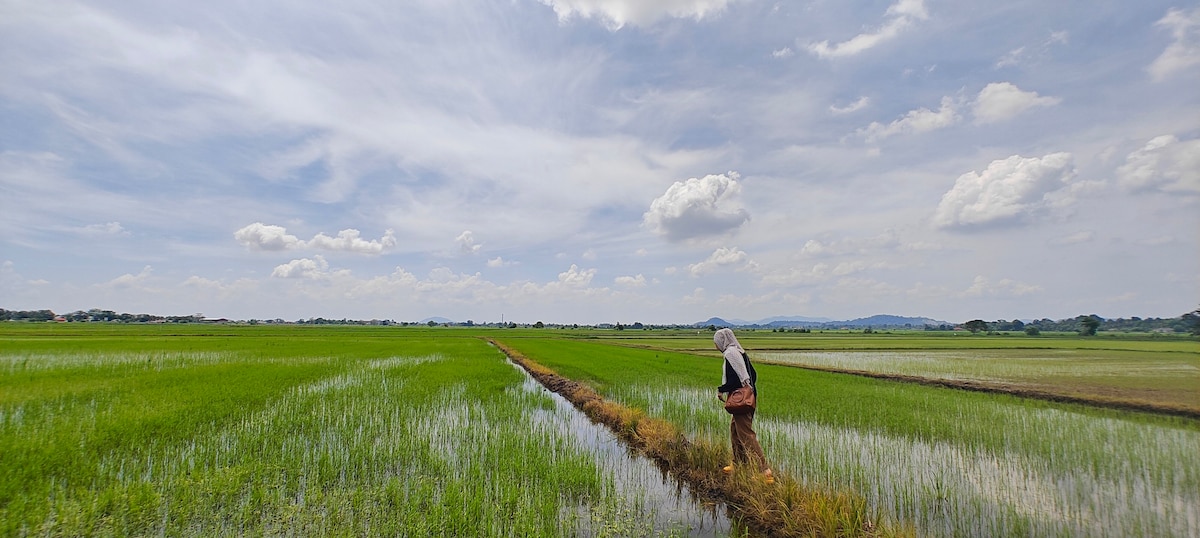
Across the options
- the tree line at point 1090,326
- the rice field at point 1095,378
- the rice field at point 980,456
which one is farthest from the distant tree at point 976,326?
the rice field at point 980,456

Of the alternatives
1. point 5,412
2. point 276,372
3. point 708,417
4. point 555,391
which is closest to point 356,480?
point 708,417

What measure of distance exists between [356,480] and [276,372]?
1255 centimetres

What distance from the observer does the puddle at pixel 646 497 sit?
472 cm

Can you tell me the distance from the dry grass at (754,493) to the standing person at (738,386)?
0.23m

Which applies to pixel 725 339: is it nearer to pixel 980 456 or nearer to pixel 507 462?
pixel 507 462

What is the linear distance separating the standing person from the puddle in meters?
0.69

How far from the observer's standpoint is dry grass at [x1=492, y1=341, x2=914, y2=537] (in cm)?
425

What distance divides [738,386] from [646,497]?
5.63ft

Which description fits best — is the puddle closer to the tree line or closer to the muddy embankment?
the muddy embankment

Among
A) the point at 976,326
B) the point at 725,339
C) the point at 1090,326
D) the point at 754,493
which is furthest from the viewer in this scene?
the point at 976,326

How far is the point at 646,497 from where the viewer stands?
550 centimetres

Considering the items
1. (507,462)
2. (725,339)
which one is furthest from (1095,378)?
(507,462)

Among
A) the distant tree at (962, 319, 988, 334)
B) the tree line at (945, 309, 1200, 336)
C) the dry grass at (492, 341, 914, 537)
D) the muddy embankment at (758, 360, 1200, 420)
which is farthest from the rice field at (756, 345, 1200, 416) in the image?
the distant tree at (962, 319, 988, 334)

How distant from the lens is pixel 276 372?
15391 mm
